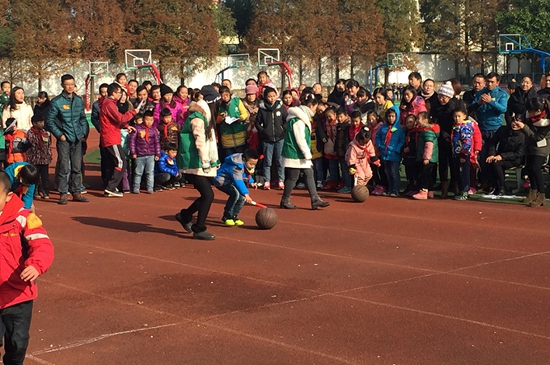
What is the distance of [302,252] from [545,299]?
3.25 meters

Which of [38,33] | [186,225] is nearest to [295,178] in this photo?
[186,225]

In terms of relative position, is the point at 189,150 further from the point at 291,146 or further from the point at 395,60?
the point at 395,60

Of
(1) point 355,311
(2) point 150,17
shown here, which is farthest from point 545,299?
(2) point 150,17

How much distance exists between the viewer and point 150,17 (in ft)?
209

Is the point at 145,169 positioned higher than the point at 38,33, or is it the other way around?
the point at 38,33

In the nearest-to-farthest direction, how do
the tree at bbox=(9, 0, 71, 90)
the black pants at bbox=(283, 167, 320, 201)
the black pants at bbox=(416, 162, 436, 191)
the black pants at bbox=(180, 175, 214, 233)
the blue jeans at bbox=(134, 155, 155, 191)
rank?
the black pants at bbox=(180, 175, 214, 233), the black pants at bbox=(283, 167, 320, 201), the black pants at bbox=(416, 162, 436, 191), the blue jeans at bbox=(134, 155, 155, 191), the tree at bbox=(9, 0, 71, 90)

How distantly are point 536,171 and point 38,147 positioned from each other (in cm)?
832

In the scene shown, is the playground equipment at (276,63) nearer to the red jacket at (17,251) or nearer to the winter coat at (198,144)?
the winter coat at (198,144)

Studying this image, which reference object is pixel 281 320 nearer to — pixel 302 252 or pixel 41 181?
pixel 302 252

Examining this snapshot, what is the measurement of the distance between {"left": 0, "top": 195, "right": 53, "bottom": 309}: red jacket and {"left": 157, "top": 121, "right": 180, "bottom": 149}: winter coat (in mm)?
11027

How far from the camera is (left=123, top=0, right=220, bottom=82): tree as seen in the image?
63.5 m

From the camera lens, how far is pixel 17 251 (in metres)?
6.02

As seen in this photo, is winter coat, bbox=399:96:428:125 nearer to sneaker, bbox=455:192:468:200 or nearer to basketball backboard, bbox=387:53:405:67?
sneaker, bbox=455:192:468:200

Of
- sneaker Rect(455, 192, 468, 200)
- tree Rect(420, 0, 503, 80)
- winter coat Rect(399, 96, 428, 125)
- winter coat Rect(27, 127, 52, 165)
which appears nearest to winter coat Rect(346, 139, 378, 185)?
winter coat Rect(399, 96, 428, 125)
